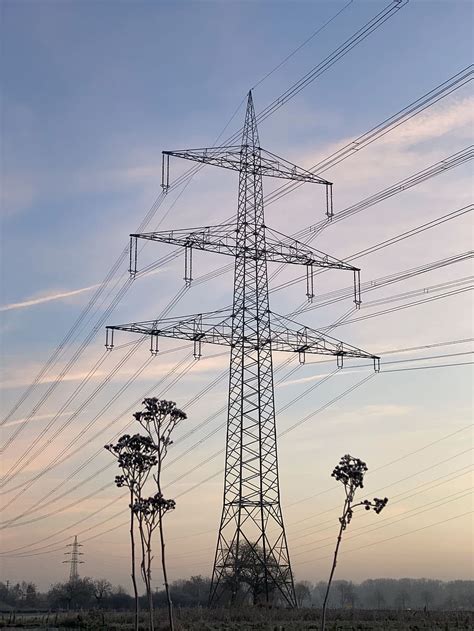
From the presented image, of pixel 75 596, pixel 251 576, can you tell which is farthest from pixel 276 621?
pixel 75 596

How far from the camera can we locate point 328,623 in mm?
44844

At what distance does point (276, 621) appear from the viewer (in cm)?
4506

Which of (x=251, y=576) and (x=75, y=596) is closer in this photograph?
(x=251, y=576)

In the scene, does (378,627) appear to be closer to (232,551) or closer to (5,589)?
(232,551)

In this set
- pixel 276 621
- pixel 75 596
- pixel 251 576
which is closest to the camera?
pixel 276 621

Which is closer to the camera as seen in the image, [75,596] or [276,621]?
[276,621]

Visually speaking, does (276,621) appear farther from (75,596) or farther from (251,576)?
(75,596)

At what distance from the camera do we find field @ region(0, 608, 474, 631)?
138 feet

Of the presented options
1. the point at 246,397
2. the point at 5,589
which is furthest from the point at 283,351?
the point at 5,589

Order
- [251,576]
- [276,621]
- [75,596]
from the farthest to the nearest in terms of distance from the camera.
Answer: [75,596] → [251,576] → [276,621]

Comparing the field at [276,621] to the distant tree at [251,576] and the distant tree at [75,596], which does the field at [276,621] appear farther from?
the distant tree at [75,596]

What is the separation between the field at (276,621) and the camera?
138ft

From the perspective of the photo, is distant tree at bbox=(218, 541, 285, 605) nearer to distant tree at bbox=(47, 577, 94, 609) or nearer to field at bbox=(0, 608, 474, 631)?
field at bbox=(0, 608, 474, 631)

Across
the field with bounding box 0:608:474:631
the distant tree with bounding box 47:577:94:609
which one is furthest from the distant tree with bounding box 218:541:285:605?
the distant tree with bounding box 47:577:94:609
